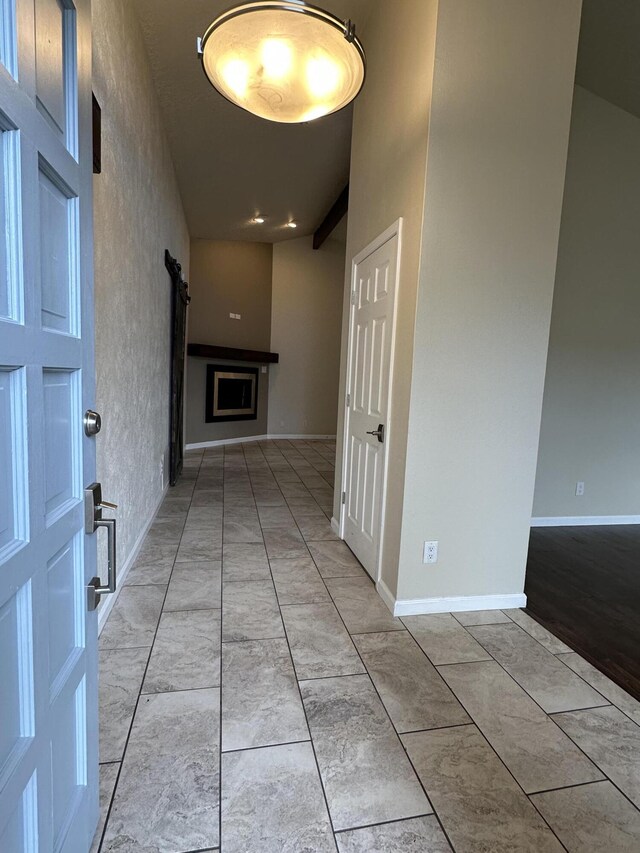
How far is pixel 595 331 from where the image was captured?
12.3 ft

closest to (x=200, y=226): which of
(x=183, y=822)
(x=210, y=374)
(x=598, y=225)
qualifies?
(x=210, y=374)

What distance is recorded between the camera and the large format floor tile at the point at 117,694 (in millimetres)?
1426

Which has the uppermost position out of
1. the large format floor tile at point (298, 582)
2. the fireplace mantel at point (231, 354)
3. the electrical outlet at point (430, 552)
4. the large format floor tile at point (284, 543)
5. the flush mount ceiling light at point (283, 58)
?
the flush mount ceiling light at point (283, 58)

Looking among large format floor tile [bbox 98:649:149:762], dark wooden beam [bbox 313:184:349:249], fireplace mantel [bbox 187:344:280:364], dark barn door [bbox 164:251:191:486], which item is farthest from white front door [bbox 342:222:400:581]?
fireplace mantel [bbox 187:344:280:364]

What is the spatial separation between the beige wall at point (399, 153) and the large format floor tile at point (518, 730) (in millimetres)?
627

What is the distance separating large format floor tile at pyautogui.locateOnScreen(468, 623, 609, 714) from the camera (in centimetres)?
173

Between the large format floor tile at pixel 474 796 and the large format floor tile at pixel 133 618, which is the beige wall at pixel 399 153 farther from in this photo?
the large format floor tile at pixel 133 618

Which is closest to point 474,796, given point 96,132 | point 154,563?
point 154,563

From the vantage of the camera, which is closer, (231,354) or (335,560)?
(335,560)

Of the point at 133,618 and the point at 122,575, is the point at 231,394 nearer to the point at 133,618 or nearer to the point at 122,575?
the point at 122,575

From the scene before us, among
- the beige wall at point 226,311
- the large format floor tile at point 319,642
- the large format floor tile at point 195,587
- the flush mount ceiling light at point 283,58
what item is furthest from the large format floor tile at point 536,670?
the beige wall at point 226,311

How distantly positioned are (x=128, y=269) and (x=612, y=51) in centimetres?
368

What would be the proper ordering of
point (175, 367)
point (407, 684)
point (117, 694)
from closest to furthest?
point (117, 694) < point (407, 684) < point (175, 367)

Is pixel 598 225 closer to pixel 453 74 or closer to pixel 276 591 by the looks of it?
pixel 453 74
